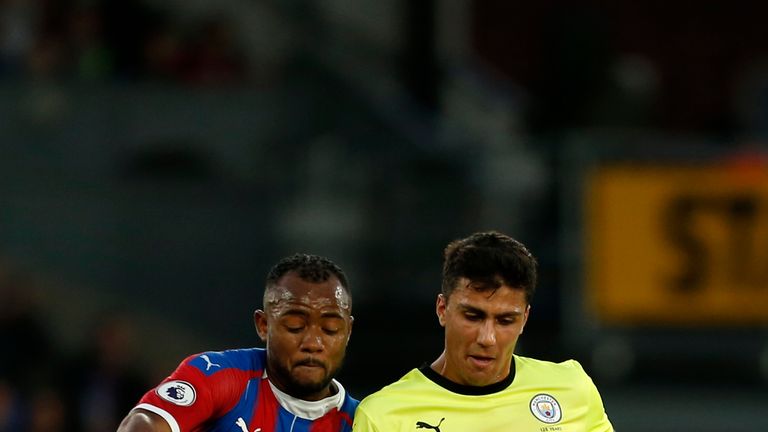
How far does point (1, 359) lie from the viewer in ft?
40.8

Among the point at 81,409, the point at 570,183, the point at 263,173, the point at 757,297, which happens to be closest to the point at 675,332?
the point at 757,297

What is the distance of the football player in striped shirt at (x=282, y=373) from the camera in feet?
18.8

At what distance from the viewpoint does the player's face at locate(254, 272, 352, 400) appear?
579 cm

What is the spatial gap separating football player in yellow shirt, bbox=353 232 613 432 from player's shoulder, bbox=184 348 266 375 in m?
0.46

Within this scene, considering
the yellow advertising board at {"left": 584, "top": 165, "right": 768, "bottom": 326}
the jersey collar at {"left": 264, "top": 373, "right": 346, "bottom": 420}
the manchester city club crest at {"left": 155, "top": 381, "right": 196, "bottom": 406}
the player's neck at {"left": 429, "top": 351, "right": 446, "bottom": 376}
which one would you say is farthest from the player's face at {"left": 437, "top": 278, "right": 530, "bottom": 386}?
the yellow advertising board at {"left": 584, "top": 165, "right": 768, "bottom": 326}

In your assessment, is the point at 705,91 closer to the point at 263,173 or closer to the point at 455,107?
the point at 455,107

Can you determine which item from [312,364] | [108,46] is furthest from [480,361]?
[108,46]

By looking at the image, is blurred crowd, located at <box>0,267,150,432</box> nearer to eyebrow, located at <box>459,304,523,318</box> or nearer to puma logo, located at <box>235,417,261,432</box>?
puma logo, located at <box>235,417,261,432</box>

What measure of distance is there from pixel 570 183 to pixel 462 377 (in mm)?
7295

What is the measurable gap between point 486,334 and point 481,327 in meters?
0.03

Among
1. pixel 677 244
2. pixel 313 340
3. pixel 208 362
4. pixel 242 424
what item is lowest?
pixel 242 424

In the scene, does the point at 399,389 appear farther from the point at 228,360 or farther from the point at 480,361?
the point at 228,360

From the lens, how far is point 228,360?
5969mm

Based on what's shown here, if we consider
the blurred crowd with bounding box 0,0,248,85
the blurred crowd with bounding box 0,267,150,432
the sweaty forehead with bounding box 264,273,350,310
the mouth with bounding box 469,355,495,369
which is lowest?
the blurred crowd with bounding box 0,267,150,432
